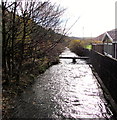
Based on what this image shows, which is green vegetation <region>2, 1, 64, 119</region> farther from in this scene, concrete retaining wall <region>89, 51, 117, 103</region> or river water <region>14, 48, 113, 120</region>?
concrete retaining wall <region>89, 51, 117, 103</region>

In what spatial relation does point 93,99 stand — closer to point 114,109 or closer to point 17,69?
point 114,109

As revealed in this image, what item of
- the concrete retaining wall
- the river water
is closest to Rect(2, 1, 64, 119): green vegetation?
the river water

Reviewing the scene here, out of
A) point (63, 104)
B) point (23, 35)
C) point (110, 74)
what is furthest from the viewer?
point (110, 74)

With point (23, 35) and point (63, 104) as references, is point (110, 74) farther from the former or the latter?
point (23, 35)

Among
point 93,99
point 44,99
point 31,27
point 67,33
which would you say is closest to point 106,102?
point 93,99

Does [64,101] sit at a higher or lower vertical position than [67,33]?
lower

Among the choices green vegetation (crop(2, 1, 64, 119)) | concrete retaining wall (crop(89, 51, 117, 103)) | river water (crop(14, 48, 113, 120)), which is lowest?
river water (crop(14, 48, 113, 120))

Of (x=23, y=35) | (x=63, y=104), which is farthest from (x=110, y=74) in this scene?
(x=23, y=35)

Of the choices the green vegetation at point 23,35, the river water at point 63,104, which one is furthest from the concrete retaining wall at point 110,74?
the green vegetation at point 23,35

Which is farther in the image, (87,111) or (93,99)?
(93,99)

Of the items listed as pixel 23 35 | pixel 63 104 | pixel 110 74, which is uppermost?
pixel 23 35

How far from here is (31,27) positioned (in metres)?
3.81

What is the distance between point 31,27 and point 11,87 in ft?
7.06

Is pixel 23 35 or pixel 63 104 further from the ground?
pixel 23 35
